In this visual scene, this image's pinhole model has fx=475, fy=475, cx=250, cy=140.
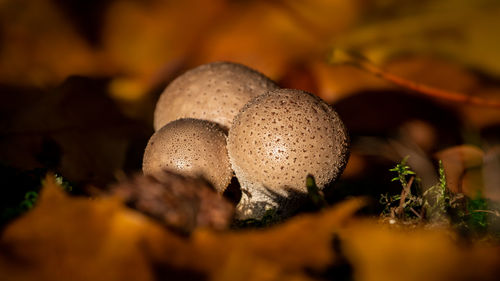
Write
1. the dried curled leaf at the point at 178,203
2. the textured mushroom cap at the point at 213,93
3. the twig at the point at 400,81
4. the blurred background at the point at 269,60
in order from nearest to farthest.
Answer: the dried curled leaf at the point at 178,203 < the textured mushroom cap at the point at 213,93 < the twig at the point at 400,81 < the blurred background at the point at 269,60

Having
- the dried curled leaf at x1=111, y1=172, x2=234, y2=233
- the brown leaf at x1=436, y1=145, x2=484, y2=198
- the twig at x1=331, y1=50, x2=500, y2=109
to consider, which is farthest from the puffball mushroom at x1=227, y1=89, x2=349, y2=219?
the twig at x1=331, y1=50, x2=500, y2=109

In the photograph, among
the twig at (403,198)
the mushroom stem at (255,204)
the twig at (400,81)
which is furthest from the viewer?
the twig at (400,81)

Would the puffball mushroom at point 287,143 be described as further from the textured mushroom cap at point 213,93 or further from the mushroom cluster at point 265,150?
the textured mushroom cap at point 213,93

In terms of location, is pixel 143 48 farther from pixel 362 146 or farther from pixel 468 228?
pixel 468 228

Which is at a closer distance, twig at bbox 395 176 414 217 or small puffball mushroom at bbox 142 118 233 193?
twig at bbox 395 176 414 217

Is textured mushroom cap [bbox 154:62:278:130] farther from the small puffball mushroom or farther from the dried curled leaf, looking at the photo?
the dried curled leaf

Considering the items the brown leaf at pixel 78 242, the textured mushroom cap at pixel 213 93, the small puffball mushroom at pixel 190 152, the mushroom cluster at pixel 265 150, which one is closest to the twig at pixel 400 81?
the textured mushroom cap at pixel 213 93
